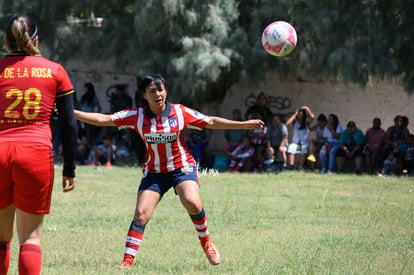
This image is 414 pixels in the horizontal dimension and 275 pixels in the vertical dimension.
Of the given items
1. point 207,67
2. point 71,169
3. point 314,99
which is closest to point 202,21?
point 207,67

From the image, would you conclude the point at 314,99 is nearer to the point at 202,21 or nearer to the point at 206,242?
the point at 202,21

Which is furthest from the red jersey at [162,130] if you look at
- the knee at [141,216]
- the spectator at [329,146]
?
the spectator at [329,146]

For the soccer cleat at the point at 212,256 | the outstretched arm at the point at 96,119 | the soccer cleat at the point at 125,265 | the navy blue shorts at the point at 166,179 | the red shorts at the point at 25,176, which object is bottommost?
the soccer cleat at the point at 125,265

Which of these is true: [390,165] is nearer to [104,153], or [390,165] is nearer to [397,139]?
[397,139]

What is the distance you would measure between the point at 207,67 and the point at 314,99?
5488 mm

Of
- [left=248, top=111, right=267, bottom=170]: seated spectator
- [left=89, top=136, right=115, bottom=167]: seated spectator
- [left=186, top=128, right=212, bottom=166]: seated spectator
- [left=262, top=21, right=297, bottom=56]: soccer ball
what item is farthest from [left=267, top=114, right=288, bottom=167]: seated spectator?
[left=262, top=21, right=297, bottom=56]: soccer ball

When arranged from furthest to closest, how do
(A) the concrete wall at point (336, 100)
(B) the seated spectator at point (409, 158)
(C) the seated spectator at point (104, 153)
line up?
1. (A) the concrete wall at point (336, 100)
2. (C) the seated spectator at point (104, 153)
3. (B) the seated spectator at point (409, 158)

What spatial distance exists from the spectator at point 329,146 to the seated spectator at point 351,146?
137 mm

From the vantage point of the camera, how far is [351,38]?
1689cm

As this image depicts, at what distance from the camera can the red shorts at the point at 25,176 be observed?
14.3 feet

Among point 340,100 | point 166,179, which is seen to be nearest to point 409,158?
→ point 340,100

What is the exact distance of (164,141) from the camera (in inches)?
258

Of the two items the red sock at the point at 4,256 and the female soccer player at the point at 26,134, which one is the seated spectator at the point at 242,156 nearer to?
the red sock at the point at 4,256

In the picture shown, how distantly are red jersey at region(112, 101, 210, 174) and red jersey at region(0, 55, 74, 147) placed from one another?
2.01 meters
